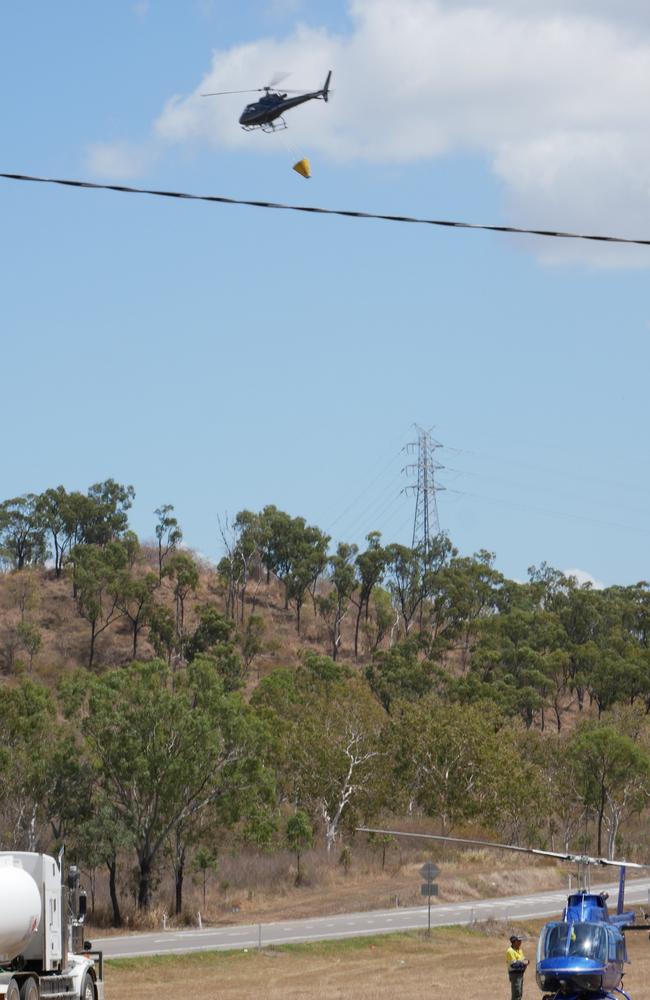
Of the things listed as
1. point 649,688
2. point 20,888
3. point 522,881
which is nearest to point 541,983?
point 20,888

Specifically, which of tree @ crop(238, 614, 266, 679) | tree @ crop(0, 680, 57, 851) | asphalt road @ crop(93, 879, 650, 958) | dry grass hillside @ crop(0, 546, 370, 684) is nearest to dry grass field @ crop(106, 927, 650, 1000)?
asphalt road @ crop(93, 879, 650, 958)

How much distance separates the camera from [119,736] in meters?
55.4

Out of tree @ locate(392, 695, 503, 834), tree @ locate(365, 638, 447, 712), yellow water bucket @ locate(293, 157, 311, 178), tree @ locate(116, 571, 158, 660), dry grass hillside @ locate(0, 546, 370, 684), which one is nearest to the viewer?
yellow water bucket @ locate(293, 157, 311, 178)

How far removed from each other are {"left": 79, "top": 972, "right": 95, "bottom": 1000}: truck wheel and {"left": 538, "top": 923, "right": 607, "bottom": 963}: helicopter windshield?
24.3 ft

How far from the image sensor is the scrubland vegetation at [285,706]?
184 feet

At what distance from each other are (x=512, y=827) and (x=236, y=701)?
22.5 m

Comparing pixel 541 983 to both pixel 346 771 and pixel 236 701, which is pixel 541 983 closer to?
pixel 236 701

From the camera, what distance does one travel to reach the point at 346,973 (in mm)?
37281

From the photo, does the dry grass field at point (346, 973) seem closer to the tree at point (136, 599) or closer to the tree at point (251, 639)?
the tree at point (251, 639)

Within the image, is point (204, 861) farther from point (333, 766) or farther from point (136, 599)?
point (136, 599)

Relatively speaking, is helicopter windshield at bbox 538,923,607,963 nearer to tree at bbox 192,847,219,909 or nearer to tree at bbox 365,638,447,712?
tree at bbox 192,847,219,909

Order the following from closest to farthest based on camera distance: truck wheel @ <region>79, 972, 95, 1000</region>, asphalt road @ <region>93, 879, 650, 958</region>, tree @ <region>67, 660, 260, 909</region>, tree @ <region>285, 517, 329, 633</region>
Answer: truck wheel @ <region>79, 972, 95, 1000</region>, asphalt road @ <region>93, 879, 650, 958</region>, tree @ <region>67, 660, 260, 909</region>, tree @ <region>285, 517, 329, 633</region>

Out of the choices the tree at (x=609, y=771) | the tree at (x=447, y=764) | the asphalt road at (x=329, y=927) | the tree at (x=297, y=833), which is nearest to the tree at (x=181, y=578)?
the tree at (x=447, y=764)

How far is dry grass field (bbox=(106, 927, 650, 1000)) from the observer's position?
31906mm
